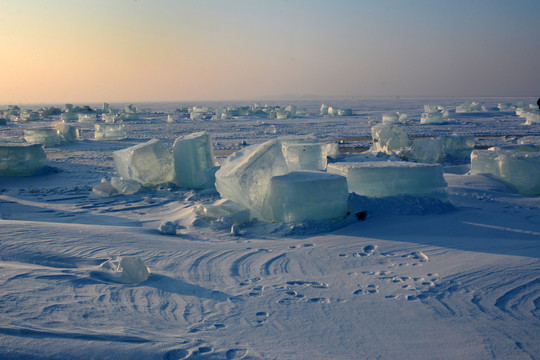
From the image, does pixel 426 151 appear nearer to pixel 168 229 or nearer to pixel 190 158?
pixel 190 158

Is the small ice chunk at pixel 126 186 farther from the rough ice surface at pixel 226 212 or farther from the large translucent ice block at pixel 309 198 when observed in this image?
the large translucent ice block at pixel 309 198

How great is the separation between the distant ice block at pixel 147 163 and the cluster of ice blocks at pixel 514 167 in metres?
5.11

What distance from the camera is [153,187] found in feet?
24.0

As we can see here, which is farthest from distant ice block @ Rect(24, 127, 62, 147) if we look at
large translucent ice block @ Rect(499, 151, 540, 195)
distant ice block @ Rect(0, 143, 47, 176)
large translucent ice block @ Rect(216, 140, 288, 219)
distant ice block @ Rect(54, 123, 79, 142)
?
large translucent ice block @ Rect(499, 151, 540, 195)

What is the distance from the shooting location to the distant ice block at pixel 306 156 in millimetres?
7621

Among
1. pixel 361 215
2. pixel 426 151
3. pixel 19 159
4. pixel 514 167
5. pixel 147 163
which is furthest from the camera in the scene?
pixel 426 151

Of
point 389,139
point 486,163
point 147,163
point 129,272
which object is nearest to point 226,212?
point 129,272

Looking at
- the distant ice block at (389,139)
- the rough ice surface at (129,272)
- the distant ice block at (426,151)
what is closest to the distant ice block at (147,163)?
the rough ice surface at (129,272)

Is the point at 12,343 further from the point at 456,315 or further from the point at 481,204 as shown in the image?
the point at 481,204

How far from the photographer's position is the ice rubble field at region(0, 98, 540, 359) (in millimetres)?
2086

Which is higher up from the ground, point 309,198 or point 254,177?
point 254,177

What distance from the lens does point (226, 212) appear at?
478cm

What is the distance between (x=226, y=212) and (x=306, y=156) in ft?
Answer: 10.4

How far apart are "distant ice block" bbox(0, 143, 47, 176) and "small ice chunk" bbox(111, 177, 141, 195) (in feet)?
8.89
